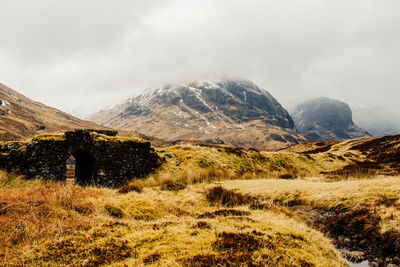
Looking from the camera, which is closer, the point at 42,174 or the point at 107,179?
the point at 42,174

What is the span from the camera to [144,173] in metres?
17.7

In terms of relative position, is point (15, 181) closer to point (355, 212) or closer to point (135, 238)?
point (135, 238)

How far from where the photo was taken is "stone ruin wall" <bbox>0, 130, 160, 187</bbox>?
13320mm

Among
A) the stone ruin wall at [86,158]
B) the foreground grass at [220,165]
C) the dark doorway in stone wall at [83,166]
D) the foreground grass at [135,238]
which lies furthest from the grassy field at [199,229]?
the dark doorway in stone wall at [83,166]

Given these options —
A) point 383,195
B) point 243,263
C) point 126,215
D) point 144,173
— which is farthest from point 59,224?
point 144,173

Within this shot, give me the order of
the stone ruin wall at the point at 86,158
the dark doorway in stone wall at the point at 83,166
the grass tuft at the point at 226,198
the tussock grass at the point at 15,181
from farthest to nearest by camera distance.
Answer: the dark doorway in stone wall at the point at 83,166 < the stone ruin wall at the point at 86,158 < the tussock grass at the point at 15,181 < the grass tuft at the point at 226,198

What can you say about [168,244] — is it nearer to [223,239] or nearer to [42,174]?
[223,239]

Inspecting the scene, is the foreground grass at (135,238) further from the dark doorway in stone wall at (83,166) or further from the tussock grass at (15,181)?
the dark doorway in stone wall at (83,166)

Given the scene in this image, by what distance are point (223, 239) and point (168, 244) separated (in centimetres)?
116

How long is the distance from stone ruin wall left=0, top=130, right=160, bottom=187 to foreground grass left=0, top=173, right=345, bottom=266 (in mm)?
6363

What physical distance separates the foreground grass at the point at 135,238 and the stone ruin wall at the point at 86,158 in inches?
250

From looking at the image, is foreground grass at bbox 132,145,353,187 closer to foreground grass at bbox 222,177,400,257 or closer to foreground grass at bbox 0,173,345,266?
foreground grass at bbox 222,177,400,257

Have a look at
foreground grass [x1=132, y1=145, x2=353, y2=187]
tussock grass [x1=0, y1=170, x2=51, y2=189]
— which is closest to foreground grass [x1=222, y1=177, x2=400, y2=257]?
foreground grass [x1=132, y1=145, x2=353, y2=187]

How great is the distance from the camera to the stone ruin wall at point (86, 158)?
1332 cm
